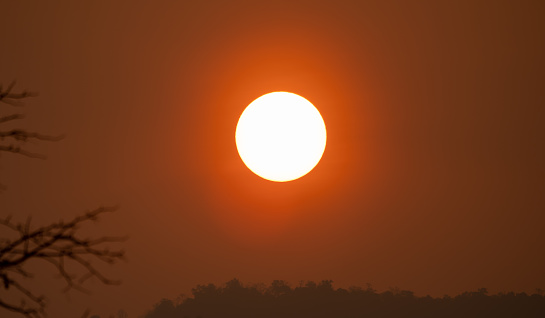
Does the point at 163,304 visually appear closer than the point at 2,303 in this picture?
No

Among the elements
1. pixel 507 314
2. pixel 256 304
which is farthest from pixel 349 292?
pixel 507 314

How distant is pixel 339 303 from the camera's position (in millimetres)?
101750

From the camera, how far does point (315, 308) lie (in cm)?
10225

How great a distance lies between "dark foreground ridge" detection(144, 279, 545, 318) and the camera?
98.7 m

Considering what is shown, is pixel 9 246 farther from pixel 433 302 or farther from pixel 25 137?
pixel 433 302

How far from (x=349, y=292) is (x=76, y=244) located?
323ft

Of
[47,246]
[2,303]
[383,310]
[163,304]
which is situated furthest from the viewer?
[383,310]

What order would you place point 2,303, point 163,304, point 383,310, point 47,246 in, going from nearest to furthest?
point 2,303 < point 47,246 < point 163,304 < point 383,310

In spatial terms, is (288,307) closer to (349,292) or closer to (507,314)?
(349,292)

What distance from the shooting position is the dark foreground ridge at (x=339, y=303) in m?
98.7

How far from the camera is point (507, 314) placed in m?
103

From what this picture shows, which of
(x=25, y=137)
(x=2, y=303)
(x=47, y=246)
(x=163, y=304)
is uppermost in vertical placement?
(x=163, y=304)

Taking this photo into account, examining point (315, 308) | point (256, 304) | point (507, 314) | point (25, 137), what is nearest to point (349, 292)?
point (315, 308)

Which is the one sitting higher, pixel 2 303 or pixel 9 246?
pixel 9 246
